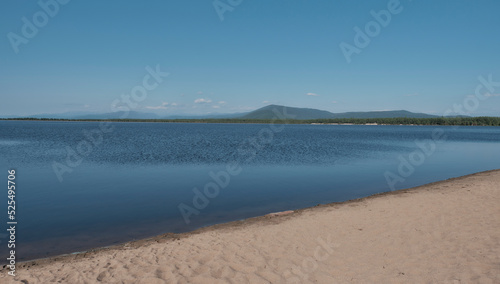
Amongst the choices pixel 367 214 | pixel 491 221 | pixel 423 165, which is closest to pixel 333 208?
pixel 367 214

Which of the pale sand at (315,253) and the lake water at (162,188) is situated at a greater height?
the pale sand at (315,253)

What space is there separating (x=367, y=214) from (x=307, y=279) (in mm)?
6128

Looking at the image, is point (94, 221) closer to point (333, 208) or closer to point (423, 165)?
point (333, 208)

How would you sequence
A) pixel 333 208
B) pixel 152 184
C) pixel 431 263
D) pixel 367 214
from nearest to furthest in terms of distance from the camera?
1. pixel 431 263
2. pixel 367 214
3. pixel 333 208
4. pixel 152 184

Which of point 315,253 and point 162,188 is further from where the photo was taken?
point 162,188

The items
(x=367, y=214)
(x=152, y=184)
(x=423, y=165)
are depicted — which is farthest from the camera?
(x=423, y=165)

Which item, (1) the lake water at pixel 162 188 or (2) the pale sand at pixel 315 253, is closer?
(2) the pale sand at pixel 315 253

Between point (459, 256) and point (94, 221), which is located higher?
point (459, 256)

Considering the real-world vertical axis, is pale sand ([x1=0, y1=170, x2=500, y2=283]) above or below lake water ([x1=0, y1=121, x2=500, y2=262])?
above

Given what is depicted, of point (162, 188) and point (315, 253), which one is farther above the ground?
point (315, 253)

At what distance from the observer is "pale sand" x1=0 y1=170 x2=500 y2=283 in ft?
22.1

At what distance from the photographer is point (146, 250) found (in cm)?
851

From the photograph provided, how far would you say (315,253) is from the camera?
8.23 metres

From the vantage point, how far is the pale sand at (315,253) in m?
6.74
